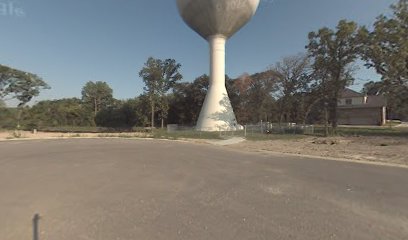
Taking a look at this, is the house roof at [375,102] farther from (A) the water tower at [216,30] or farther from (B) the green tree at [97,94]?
(B) the green tree at [97,94]

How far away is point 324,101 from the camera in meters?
36.1

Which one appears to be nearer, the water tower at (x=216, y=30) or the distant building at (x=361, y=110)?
the water tower at (x=216, y=30)

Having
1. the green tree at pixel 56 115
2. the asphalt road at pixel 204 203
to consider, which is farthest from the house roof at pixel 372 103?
the asphalt road at pixel 204 203

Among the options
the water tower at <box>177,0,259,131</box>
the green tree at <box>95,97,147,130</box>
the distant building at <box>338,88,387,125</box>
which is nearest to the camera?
the water tower at <box>177,0,259,131</box>

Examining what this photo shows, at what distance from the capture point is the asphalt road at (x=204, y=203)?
4.72 metres

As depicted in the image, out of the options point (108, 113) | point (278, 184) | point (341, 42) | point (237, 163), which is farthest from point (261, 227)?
point (108, 113)

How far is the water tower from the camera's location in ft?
134

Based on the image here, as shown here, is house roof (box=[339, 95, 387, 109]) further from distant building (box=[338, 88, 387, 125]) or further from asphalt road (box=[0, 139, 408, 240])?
asphalt road (box=[0, 139, 408, 240])

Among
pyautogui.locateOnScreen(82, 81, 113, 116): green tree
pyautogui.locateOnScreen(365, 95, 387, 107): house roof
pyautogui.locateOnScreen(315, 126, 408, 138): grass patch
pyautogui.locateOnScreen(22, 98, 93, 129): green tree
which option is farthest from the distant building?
pyautogui.locateOnScreen(82, 81, 113, 116): green tree

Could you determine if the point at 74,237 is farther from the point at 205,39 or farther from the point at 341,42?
the point at 205,39

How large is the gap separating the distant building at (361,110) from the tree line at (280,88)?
21.4 feet

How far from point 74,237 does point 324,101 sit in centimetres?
3568

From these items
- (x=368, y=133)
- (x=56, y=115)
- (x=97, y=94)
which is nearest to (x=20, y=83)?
(x=56, y=115)

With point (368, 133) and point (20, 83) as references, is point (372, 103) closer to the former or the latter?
point (368, 133)
